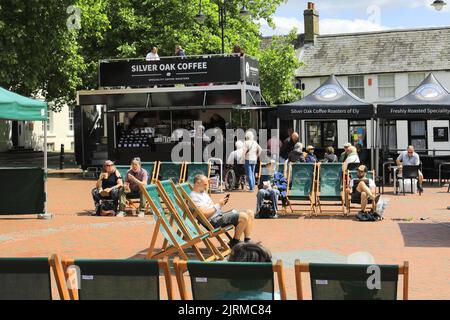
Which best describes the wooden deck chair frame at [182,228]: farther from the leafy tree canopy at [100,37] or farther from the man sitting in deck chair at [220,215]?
the leafy tree canopy at [100,37]

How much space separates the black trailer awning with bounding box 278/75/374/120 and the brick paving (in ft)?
18.9

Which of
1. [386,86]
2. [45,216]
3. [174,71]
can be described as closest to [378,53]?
[386,86]

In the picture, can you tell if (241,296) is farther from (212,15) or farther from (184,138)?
(212,15)

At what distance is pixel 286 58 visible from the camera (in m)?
42.7

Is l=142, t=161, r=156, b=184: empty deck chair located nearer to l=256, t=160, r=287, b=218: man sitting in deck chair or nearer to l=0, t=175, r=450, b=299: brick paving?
l=0, t=175, r=450, b=299: brick paving

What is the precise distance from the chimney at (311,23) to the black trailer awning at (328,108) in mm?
29466

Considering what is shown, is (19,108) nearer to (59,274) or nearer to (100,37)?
(59,274)

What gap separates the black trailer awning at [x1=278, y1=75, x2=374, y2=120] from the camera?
21.8 metres

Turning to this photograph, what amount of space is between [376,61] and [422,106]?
27.5m

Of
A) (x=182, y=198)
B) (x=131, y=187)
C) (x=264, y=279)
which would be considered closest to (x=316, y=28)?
(x=131, y=187)

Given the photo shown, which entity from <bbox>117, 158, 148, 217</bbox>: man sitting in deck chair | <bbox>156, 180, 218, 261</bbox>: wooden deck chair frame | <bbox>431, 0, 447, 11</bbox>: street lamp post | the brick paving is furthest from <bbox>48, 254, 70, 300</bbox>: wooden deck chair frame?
<bbox>431, 0, 447, 11</bbox>: street lamp post
